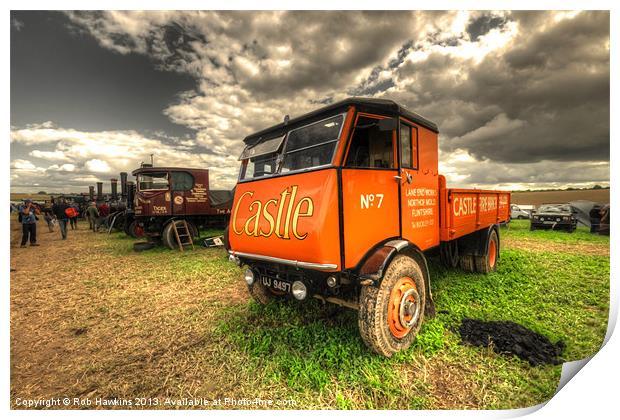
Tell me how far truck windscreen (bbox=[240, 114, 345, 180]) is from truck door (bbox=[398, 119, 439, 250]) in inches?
35.8

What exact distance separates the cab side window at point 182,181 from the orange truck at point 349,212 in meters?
8.08

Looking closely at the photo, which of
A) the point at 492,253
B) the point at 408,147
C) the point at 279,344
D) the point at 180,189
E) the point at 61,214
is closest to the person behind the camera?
the point at 279,344

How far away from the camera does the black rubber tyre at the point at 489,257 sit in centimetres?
544

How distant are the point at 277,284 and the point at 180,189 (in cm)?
923

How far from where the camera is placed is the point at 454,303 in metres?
4.10

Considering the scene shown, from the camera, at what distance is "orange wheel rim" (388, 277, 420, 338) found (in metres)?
2.80

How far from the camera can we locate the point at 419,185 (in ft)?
11.2

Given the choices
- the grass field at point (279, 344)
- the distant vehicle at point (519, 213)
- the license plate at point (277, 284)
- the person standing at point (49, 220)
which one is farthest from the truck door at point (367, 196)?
the distant vehicle at point (519, 213)

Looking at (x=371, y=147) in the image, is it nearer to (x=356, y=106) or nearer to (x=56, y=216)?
(x=356, y=106)

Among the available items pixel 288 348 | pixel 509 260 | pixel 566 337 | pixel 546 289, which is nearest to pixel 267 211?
pixel 288 348

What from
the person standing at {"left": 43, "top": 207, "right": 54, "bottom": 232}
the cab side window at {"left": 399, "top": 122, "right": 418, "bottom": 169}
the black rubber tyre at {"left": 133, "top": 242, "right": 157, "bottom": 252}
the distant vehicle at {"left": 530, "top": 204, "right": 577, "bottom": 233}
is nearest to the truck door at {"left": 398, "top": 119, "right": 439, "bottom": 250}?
the cab side window at {"left": 399, "top": 122, "right": 418, "bottom": 169}

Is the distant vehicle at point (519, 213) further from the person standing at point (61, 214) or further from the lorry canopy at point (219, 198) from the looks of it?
the person standing at point (61, 214)

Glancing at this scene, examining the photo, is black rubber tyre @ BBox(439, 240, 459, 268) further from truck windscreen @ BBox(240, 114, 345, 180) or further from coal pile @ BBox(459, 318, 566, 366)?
truck windscreen @ BBox(240, 114, 345, 180)

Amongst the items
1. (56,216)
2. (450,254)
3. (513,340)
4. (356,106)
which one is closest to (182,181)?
(56,216)
